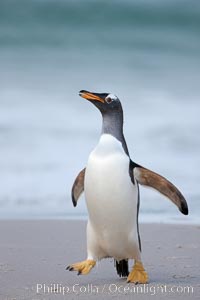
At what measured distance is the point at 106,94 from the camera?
6.71 metres

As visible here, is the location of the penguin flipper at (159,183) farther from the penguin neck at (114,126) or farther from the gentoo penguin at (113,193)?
the penguin neck at (114,126)

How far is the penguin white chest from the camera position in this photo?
6.39 metres

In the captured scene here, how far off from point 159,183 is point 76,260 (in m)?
1.83

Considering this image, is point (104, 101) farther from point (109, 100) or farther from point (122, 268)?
point (122, 268)

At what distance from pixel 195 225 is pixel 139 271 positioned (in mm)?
5207

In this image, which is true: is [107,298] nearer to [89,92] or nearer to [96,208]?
[96,208]

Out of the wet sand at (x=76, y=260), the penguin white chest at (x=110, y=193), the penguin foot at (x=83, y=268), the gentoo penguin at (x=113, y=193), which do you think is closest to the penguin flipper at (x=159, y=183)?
the gentoo penguin at (x=113, y=193)

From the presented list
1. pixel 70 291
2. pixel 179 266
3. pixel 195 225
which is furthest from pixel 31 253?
pixel 195 225

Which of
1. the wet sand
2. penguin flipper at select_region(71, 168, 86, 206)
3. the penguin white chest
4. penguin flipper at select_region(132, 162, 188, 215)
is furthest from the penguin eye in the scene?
the wet sand

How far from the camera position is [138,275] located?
647 centimetres

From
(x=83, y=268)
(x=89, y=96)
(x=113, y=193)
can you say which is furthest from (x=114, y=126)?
(x=83, y=268)

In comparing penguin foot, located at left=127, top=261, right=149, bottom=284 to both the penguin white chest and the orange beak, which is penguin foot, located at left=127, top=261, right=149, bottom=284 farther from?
the orange beak

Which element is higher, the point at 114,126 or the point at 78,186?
the point at 114,126

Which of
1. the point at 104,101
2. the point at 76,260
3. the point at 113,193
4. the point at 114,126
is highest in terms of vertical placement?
the point at 104,101
